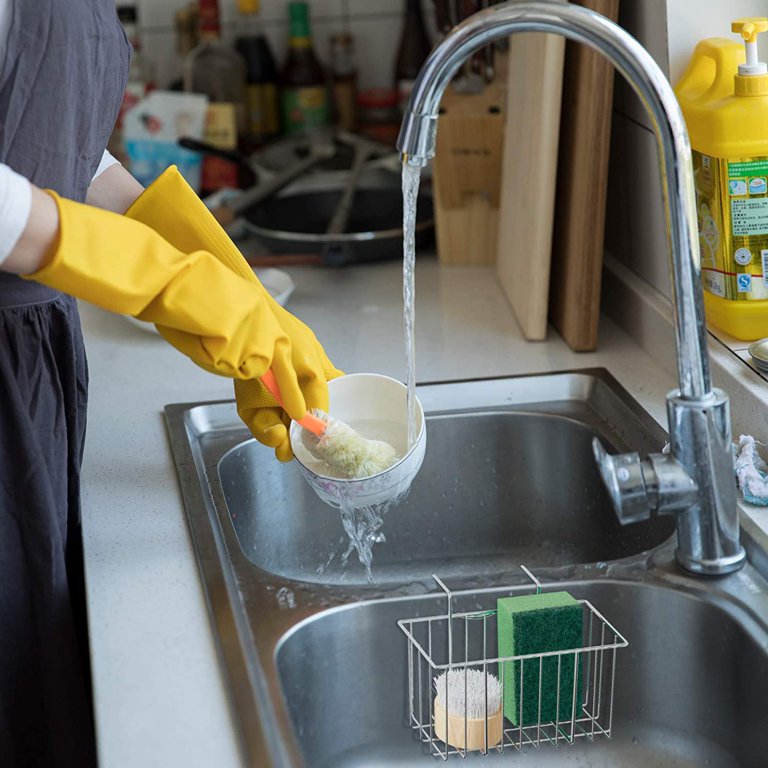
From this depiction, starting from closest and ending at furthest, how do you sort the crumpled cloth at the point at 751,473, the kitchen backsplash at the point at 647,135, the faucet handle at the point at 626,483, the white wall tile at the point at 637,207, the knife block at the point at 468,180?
the faucet handle at the point at 626,483
the crumpled cloth at the point at 751,473
the kitchen backsplash at the point at 647,135
the white wall tile at the point at 637,207
the knife block at the point at 468,180

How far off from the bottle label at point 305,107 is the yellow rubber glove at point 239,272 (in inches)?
45.6

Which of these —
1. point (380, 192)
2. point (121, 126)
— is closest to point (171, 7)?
point (121, 126)

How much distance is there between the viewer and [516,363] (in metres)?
1.45

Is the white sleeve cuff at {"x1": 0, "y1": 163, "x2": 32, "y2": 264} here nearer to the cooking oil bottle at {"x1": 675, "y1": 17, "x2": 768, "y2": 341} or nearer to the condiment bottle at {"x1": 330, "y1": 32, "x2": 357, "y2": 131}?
the cooking oil bottle at {"x1": 675, "y1": 17, "x2": 768, "y2": 341}

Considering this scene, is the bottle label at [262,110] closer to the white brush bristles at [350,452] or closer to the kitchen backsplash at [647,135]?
the kitchen backsplash at [647,135]

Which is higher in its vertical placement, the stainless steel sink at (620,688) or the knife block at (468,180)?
the knife block at (468,180)

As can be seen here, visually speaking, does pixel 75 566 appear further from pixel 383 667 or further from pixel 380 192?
pixel 380 192

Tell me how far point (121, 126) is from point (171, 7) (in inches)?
10.4

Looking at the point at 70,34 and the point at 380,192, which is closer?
the point at 70,34

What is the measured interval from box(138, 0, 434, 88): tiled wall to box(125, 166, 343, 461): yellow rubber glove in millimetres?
1264

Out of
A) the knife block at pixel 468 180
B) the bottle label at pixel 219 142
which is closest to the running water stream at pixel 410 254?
the knife block at pixel 468 180

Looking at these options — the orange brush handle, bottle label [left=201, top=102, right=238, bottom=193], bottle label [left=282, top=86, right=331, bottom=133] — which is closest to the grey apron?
the orange brush handle

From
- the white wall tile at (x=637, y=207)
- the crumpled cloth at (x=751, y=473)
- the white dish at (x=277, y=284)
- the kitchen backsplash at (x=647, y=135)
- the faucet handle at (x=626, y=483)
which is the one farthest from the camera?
the white dish at (x=277, y=284)

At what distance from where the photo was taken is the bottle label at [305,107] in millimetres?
2271
